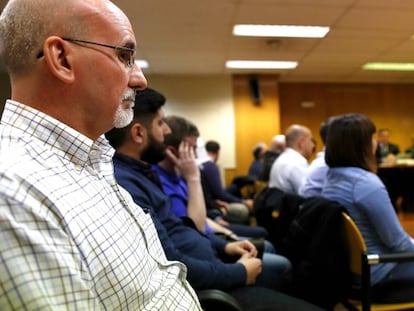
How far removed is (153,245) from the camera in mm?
879

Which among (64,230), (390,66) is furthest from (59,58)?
(390,66)

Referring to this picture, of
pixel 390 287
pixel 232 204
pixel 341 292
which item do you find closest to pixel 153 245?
pixel 341 292

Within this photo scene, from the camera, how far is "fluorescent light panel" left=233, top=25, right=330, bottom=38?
3.65 m

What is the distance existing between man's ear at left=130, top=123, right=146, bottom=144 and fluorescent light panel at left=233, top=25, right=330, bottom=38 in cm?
275

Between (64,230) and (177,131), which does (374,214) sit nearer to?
(177,131)

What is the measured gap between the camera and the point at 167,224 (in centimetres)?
127

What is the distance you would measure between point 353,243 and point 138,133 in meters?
1.05

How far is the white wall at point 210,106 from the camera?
616 centimetres

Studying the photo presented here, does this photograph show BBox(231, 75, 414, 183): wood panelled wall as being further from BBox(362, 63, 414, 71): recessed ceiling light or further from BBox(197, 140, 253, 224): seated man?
BBox(197, 140, 253, 224): seated man

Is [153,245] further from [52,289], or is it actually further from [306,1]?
[306,1]

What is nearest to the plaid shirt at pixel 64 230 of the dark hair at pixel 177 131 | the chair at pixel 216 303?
the chair at pixel 216 303

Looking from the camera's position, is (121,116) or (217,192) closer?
(121,116)

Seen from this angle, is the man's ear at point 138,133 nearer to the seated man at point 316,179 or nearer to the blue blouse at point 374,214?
the blue blouse at point 374,214

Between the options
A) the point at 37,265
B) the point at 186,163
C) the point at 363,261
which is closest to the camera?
the point at 37,265
